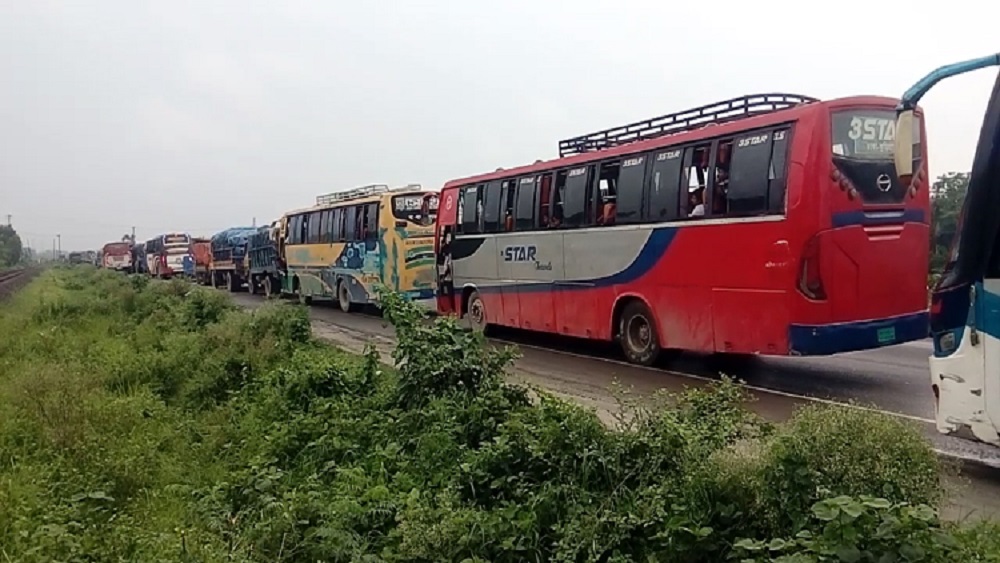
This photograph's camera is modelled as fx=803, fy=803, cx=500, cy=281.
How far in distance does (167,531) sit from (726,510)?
359 cm

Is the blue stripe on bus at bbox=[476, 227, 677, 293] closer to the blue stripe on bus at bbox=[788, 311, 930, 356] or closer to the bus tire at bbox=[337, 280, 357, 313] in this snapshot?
the blue stripe on bus at bbox=[788, 311, 930, 356]

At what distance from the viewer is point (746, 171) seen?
9.37 m

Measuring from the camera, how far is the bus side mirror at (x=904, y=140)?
19.0 ft

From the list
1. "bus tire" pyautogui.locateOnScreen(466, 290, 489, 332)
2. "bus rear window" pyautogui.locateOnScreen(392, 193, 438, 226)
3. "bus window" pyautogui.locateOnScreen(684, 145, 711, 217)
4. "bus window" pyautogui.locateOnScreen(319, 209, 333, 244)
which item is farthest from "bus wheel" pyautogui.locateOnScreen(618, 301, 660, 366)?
"bus window" pyautogui.locateOnScreen(319, 209, 333, 244)

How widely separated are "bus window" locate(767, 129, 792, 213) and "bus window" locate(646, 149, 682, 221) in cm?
165

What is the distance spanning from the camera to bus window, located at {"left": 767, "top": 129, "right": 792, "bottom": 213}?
8.84 meters

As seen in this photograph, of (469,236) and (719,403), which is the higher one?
(469,236)

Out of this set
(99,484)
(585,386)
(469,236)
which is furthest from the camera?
(469,236)

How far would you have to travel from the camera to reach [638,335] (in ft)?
38.3

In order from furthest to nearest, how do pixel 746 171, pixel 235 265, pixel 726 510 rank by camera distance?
pixel 235 265, pixel 746 171, pixel 726 510

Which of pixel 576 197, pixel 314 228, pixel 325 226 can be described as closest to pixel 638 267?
pixel 576 197

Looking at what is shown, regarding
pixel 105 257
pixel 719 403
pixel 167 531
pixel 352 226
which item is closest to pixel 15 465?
pixel 167 531

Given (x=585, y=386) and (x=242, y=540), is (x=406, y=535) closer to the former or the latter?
(x=242, y=540)

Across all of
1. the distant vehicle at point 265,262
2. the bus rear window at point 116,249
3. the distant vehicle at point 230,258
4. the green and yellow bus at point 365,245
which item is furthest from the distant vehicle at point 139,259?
the green and yellow bus at point 365,245
